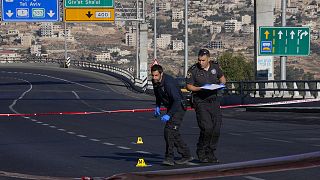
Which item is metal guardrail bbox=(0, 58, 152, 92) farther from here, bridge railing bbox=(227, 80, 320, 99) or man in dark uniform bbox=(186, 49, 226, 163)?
man in dark uniform bbox=(186, 49, 226, 163)

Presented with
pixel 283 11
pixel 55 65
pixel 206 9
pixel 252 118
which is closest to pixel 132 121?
pixel 252 118

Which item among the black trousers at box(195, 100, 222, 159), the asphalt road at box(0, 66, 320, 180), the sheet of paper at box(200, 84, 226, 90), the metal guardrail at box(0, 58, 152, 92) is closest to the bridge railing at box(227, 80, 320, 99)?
the asphalt road at box(0, 66, 320, 180)

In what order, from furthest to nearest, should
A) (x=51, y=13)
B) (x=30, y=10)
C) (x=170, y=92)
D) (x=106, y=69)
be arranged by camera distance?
1. (x=106, y=69)
2. (x=51, y=13)
3. (x=30, y=10)
4. (x=170, y=92)

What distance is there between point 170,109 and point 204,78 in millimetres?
723

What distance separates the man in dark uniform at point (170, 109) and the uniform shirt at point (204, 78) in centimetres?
29

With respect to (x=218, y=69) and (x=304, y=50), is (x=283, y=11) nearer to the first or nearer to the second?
(x=304, y=50)

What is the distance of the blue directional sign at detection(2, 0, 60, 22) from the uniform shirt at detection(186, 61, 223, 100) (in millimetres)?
55002

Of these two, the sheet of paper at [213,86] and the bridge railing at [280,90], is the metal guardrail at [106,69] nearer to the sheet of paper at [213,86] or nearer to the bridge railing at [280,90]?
the bridge railing at [280,90]

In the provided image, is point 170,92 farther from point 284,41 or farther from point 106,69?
point 106,69

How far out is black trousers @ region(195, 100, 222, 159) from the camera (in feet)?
50.4

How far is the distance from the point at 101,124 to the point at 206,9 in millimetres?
127067

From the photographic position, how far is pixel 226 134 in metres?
24.4

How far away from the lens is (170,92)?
15.3 m

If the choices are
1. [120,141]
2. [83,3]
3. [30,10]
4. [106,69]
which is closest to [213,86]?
[120,141]
